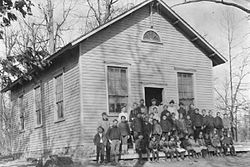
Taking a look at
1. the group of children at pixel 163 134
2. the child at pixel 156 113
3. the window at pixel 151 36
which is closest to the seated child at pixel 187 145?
the group of children at pixel 163 134

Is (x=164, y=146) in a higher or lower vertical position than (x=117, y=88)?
lower

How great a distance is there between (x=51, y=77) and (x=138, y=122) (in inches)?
259

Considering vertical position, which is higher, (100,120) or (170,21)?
(170,21)

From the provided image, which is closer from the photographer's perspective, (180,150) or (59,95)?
(180,150)

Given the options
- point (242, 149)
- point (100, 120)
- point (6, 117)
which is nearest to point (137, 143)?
point (100, 120)

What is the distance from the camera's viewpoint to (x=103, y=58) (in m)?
17.8

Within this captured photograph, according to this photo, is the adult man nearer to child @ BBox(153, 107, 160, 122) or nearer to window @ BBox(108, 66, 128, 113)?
child @ BBox(153, 107, 160, 122)

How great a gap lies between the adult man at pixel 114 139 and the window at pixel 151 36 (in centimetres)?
569

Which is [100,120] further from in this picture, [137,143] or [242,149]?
[242,149]

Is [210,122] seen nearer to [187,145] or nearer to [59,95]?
[187,145]

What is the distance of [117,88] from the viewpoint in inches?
714

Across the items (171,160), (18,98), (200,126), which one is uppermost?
(18,98)

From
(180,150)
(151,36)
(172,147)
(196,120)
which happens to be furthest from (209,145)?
(151,36)

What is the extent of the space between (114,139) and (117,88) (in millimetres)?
3536
